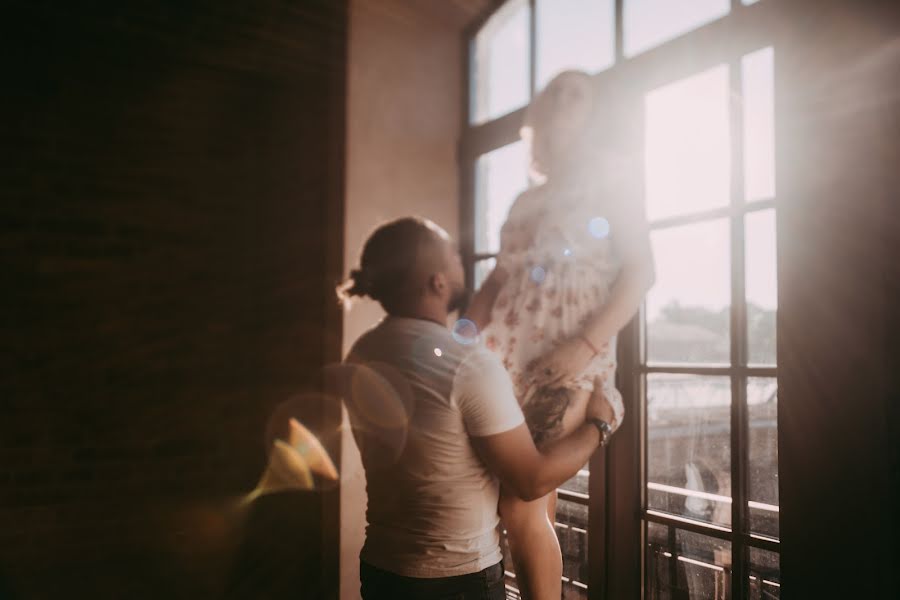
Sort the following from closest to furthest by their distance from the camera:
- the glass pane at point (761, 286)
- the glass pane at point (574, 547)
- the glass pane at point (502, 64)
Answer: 1. the glass pane at point (761, 286)
2. the glass pane at point (574, 547)
3. the glass pane at point (502, 64)

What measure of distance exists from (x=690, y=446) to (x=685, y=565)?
289mm

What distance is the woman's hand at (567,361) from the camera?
1.42 metres

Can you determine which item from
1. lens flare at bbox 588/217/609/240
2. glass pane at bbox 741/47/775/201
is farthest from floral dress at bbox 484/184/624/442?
glass pane at bbox 741/47/775/201

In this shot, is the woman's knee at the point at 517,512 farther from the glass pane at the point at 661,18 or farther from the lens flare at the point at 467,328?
the glass pane at the point at 661,18

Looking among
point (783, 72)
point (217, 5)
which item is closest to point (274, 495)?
point (217, 5)

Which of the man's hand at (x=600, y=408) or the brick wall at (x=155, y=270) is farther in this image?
the brick wall at (x=155, y=270)

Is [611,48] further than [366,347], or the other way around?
[611,48]

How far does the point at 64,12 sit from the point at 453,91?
1.54 m

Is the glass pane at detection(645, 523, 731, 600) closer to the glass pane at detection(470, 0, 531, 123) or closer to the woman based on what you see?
the woman

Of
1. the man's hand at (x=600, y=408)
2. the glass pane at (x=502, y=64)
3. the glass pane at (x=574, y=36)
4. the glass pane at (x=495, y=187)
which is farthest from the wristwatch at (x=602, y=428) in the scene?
the glass pane at (x=502, y=64)

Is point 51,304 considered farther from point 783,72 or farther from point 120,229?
point 783,72

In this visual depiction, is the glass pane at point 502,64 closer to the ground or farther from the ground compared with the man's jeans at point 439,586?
farther from the ground

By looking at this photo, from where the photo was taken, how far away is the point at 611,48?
190 cm

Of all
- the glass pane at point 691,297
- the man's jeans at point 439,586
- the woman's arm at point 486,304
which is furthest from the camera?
the woman's arm at point 486,304
